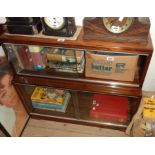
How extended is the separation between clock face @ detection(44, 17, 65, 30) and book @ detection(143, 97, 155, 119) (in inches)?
35.3

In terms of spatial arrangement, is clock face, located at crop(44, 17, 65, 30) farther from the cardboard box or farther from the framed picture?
the framed picture

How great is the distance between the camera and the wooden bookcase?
120 cm

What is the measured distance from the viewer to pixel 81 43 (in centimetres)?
122

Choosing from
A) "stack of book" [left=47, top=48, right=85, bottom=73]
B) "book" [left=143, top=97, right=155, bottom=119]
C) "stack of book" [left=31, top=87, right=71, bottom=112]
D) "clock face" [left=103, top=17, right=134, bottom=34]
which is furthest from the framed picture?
"book" [left=143, top=97, right=155, bottom=119]

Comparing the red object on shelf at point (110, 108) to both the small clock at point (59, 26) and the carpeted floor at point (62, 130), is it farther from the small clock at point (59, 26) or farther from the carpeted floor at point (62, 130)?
the small clock at point (59, 26)

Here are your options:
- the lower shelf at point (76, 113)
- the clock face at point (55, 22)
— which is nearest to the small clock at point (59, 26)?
the clock face at point (55, 22)

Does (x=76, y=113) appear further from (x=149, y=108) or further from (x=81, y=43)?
(x=81, y=43)

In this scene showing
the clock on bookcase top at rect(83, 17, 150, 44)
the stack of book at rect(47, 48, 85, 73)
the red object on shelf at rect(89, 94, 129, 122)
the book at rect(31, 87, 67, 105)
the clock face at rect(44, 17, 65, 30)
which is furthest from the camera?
the book at rect(31, 87, 67, 105)

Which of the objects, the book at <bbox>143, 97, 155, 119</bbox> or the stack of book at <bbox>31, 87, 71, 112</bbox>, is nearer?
the book at <bbox>143, 97, 155, 119</bbox>

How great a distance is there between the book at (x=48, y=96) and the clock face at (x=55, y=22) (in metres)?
0.77

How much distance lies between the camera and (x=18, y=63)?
1573 mm

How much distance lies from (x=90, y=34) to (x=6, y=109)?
0.96 metres

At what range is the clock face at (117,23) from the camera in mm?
1102
